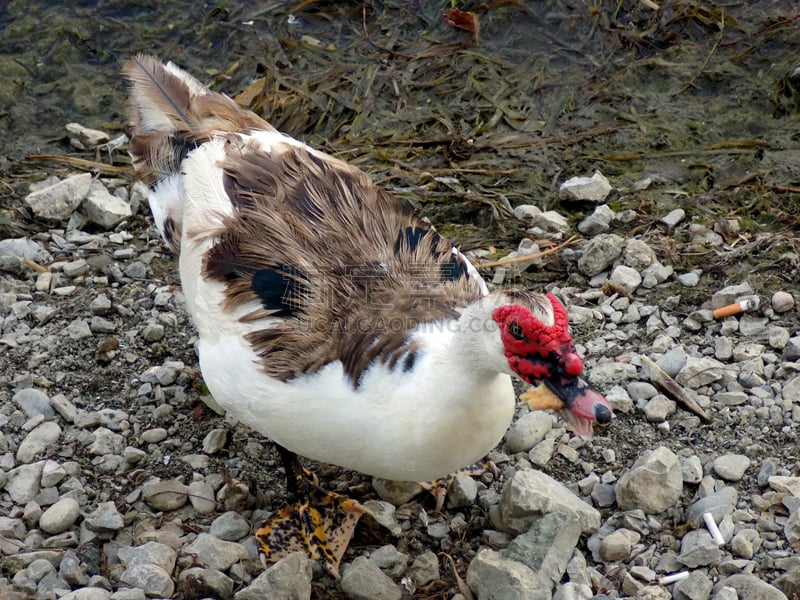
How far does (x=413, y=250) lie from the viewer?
3.98 metres

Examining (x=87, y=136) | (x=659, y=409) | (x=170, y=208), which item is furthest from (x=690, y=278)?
(x=87, y=136)

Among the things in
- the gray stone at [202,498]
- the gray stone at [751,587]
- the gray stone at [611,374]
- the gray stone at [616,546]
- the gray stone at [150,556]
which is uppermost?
the gray stone at [751,587]

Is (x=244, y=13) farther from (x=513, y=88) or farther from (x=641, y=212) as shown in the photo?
(x=641, y=212)

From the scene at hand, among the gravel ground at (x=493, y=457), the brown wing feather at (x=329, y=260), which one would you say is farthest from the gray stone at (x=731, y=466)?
the brown wing feather at (x=329, y=260)

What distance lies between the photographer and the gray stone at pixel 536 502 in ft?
12.2

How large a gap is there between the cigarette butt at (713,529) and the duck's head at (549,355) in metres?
0.70

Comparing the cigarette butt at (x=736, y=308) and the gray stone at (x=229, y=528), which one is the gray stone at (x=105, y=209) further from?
the cigarette butt at (x=736, y=308)

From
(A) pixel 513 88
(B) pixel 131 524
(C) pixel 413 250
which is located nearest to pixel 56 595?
(B) pixel 131 524

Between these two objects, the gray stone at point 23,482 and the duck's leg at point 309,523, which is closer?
the duck's leg at point 309,523

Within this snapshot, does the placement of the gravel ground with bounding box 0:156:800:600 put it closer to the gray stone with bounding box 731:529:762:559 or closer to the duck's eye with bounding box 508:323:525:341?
the gray stone with bounding box 731:529:762:559

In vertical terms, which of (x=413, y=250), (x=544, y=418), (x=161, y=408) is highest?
(x=413, y=250)

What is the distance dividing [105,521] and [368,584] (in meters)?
1.02

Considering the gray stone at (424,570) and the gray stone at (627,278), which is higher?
the gray stone at (627,278)

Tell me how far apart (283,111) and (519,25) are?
1.69 meters
